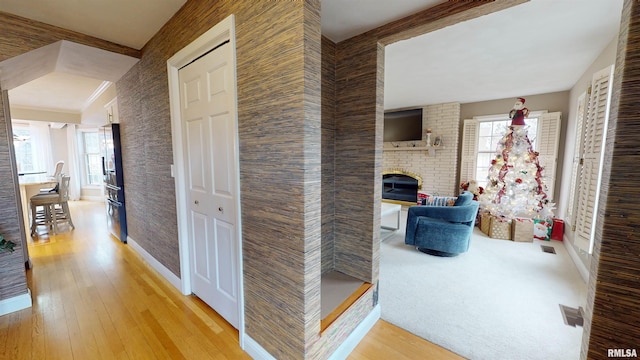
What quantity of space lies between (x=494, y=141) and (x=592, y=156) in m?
2.52

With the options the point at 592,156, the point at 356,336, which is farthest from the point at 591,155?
the point at 356,336

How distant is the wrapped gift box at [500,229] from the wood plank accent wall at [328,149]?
326 centimetres

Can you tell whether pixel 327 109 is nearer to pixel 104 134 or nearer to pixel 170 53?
pixel 170 53

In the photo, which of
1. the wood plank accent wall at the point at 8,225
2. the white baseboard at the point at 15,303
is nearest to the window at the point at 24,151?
the wood plank accent wall at the point at 8,225

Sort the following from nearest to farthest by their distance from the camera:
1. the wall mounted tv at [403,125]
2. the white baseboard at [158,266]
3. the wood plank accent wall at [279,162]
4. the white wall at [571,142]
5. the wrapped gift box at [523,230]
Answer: the wood plank accent wall at [279,162] → the white baseboard at [158,266] → the white wall at [571,142] → the wrapped gift box at [523,230] → the wall mounted tv at [403,125]

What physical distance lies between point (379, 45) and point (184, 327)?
263cm

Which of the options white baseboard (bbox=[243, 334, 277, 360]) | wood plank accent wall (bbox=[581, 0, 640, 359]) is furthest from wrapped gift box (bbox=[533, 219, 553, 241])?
white baseboard (bbox=[243, 334, 277, 360])

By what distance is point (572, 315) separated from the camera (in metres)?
2.02

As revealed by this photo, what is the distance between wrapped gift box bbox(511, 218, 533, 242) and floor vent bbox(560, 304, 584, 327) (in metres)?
1.83

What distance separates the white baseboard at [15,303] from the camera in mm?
1970

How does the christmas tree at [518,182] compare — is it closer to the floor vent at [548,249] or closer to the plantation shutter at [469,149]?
the floor vent at [548,249]

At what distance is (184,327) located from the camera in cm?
183

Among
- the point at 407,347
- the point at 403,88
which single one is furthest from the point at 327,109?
the point at 403,88

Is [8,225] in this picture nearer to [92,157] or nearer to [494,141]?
[92,157]
